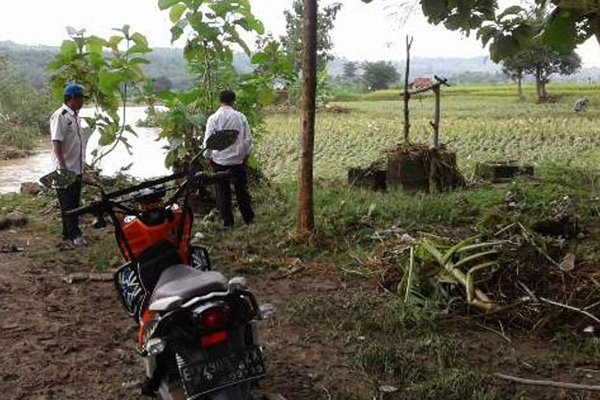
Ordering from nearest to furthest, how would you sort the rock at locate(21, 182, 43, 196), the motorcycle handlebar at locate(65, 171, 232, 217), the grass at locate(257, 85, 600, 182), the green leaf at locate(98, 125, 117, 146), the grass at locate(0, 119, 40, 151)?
1. the motorcycle handlebar at locate(65, 171, 232, 217)
2. the green leaf at locate(98, 125, 117, 146)
3. the rock at locate(21, 182, 43, 196)
4. the grass at locate(257, 85, 600, 182)
5. the grass at locate(0, 119, 40, 151)

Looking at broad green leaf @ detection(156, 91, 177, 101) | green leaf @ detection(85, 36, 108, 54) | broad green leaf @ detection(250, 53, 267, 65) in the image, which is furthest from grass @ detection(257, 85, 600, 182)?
green leaf @ detection(85, 36, 108, 54)

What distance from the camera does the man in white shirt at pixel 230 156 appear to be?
6934 mm

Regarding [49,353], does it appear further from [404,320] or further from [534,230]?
[534,230]

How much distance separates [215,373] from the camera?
104 inches

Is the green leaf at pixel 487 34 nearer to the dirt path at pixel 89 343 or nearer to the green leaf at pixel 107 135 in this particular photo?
the dirt path at pixel 89 343

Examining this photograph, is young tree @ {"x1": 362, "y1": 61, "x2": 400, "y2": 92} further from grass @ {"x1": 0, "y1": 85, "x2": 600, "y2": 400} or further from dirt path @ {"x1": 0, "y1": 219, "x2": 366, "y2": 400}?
dirt path @ {"x1": 0, "y1": 219, "x2": 366, "y2": 400}

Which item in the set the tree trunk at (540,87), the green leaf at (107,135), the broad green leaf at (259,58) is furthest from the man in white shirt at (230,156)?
the tree trunk at (540,87)

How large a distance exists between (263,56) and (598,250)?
451 centimetres

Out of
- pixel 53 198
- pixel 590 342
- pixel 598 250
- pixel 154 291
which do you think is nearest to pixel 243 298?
pixel 154 291

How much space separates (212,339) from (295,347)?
1.44 metres

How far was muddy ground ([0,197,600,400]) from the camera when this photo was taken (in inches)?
137

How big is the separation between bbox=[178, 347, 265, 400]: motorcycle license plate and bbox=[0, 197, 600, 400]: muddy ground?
0.79 meters

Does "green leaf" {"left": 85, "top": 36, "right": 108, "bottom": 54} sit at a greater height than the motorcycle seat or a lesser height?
greater

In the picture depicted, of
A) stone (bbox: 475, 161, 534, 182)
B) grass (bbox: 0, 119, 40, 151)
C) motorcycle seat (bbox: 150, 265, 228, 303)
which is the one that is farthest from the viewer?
grass (bbox: 0, 119, 40, 151)
